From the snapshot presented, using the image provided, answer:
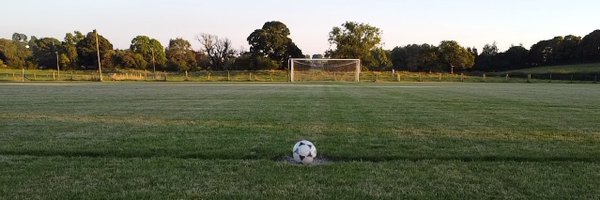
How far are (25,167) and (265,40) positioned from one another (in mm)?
85093

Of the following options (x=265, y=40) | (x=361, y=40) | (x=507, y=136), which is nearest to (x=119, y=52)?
(x=265, y=40)

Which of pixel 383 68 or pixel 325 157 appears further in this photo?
pixel 383 68

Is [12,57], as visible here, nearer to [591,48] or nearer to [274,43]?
[274,43]

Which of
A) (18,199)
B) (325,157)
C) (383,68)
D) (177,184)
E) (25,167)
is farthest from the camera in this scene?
(383,68)

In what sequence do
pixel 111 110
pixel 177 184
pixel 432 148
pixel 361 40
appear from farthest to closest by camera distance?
pixel 361 40 → pixel 111 110 → pixel 432 148 → pixel 177 184

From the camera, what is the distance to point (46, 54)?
101 metres

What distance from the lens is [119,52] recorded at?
95562mm

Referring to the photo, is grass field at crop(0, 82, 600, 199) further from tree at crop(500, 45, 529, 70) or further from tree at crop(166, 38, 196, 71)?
tree at crop(500, 45, 529, 70)

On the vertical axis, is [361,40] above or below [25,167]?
above

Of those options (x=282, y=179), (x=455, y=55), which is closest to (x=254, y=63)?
(x=455, y=55)

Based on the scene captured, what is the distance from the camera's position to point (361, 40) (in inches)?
3344

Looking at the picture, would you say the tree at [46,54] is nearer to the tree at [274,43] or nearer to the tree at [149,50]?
the tree at [149,50]

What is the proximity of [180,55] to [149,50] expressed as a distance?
6703 mm

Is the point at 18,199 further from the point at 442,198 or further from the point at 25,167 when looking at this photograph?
the point at 442,198
